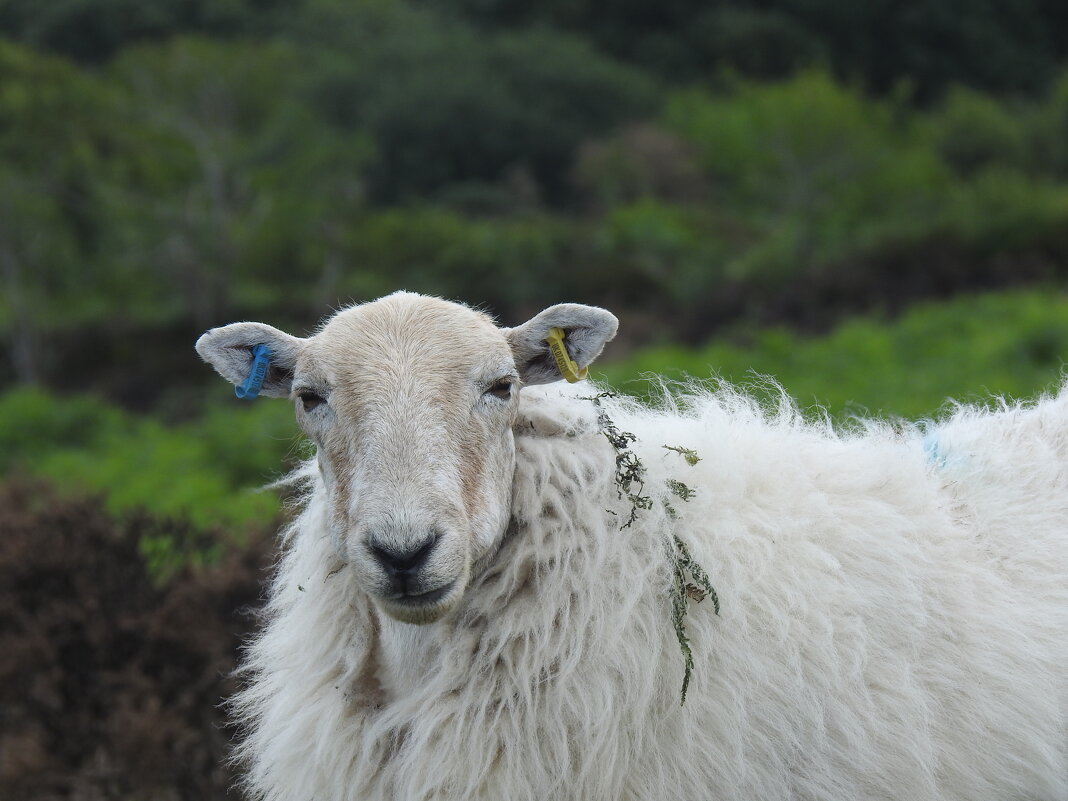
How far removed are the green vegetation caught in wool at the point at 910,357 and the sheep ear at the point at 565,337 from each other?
7431 mm

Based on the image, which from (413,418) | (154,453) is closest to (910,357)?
(154,453)

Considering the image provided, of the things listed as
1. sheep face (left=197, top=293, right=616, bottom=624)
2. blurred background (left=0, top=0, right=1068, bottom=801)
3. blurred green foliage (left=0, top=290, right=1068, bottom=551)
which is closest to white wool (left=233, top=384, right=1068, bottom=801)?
sheep face (left=197, top=293, right=616, bottom=624)

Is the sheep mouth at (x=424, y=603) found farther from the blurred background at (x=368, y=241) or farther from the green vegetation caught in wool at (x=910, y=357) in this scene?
the green vegetation caught in wool at (x=910, y=357)

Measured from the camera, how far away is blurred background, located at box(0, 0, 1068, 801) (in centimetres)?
567

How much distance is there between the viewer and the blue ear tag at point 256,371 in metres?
3.17

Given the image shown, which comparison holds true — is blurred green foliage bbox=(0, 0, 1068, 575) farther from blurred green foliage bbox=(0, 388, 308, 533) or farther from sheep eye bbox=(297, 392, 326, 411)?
sheep eye bbox=(297, 392, 326, 411)

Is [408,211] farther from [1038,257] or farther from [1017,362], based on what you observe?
[1017,362]

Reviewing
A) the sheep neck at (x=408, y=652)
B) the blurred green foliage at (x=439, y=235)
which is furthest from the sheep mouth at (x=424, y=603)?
the blurred green foliage at (x=439, y=235)

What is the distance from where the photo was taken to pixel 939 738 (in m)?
2.87

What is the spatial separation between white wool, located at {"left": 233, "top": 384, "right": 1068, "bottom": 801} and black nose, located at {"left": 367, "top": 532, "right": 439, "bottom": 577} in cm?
48

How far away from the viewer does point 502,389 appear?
3.01 metres

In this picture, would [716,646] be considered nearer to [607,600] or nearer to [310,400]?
[607,600]

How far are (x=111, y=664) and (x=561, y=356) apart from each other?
3.54 meters

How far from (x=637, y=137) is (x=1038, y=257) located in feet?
58.1
